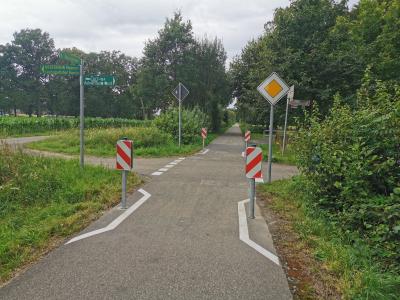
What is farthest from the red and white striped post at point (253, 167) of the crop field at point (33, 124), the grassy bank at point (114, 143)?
the crop field at point (33, 124)

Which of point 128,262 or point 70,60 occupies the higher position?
point 70,60

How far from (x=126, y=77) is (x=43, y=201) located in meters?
72.8

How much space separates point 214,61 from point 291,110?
19.1 m

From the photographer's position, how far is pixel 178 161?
13.2m

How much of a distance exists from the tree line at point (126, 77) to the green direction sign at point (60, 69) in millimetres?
26180

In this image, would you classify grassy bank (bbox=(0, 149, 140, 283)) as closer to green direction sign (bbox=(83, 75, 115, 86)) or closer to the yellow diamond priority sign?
green direction sign (bbox=(83, 75, 115, 86))

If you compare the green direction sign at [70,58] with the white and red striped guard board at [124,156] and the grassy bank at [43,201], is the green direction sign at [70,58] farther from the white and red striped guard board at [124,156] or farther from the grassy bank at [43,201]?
the white and red striped guard board at [124,156]

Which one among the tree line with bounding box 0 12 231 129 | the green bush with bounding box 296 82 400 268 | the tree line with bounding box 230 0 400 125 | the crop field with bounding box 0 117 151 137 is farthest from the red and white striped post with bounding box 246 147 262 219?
the tree line with bounding box 0 12 231 129

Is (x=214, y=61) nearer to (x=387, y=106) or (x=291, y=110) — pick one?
(x=291, y=110)

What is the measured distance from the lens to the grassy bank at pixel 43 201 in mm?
4262

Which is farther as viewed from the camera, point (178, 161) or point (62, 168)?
point (178, 161)

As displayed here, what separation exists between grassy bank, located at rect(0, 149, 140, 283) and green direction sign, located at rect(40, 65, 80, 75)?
2.45 meters

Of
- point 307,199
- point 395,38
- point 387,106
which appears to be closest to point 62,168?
point 307,199

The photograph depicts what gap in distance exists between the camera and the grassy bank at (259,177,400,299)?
307 centimetres
